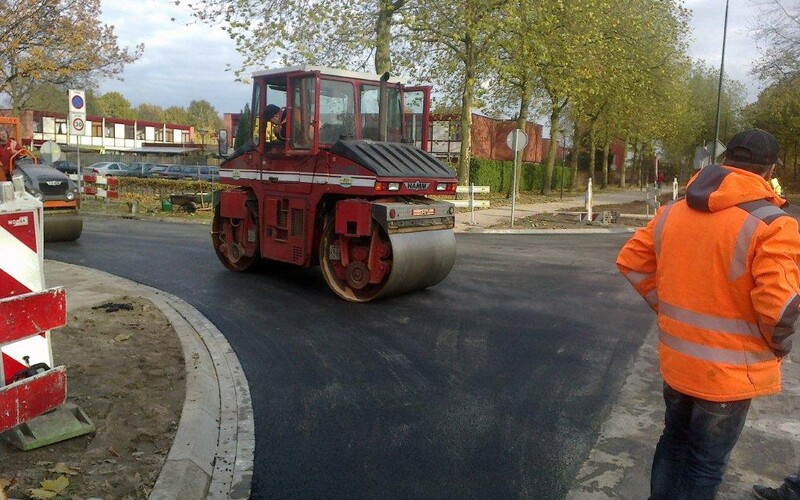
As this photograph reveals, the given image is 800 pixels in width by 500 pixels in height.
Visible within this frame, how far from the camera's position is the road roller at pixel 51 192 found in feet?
43.0

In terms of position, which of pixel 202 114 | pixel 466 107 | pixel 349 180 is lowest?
pixel 349 180

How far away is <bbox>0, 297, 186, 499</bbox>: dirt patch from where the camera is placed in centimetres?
371

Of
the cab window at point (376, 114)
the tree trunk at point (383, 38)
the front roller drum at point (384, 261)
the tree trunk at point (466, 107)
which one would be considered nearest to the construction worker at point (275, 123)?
the cab window at point (376, 114)

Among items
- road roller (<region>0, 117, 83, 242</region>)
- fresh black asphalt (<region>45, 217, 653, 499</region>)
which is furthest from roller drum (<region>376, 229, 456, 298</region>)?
road roller (<region>0, 117, 83, 242</region>)

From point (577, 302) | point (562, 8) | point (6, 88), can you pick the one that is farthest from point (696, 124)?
point (577, 302)

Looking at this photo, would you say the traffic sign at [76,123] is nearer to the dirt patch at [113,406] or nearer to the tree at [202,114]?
the dirt patch at [113,406]

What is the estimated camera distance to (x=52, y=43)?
28969mm

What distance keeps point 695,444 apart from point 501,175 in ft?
118

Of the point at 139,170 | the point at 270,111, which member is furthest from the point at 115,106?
the point at 270,111

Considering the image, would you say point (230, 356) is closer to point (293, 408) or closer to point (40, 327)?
point (293, 408)

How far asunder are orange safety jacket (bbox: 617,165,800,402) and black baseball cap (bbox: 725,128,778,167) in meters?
0.07

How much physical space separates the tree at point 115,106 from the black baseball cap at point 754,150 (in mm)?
116939

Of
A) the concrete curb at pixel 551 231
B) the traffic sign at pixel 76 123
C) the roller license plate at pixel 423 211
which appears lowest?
the concrete curb at pixel 551 231

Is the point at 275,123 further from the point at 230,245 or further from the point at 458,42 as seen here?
the point at 458,42
